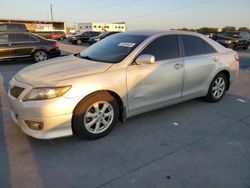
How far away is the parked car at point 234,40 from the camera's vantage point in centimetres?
2033

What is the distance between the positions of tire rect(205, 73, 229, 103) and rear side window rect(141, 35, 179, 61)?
1.33 meters

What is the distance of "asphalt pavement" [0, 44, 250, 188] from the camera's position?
291 cm

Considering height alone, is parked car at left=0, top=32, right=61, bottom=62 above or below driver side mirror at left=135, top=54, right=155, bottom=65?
below

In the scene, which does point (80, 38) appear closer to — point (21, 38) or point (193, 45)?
point (21, 38)

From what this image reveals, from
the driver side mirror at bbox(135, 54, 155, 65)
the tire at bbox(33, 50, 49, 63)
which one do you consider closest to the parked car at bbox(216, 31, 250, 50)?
the tire at bbox(33, 50, 49, 63)

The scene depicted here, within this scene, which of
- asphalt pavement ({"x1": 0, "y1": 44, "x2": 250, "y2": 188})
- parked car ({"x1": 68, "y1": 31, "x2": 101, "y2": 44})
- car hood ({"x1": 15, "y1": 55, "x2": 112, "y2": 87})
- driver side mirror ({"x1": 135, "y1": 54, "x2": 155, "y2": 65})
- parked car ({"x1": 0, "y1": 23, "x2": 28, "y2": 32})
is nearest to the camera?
asphalt pavement ({"x1": 0, "y1": 44, "x2": 250, "y2": 188})

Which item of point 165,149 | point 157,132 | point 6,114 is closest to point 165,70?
point 157,132

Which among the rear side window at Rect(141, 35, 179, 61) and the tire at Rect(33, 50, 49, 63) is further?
the tire at Rect(33, 50, 49, 63)

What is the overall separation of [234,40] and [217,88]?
1688 cm

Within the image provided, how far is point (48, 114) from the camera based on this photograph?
11.1ft

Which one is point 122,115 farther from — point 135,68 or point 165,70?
point 165,70

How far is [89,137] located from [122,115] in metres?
0.65

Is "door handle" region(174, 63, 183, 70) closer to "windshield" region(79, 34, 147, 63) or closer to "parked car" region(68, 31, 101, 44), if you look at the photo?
"windshield" region(79, 34, 147, 63)

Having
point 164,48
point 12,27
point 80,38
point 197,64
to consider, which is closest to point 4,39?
point 12,27
